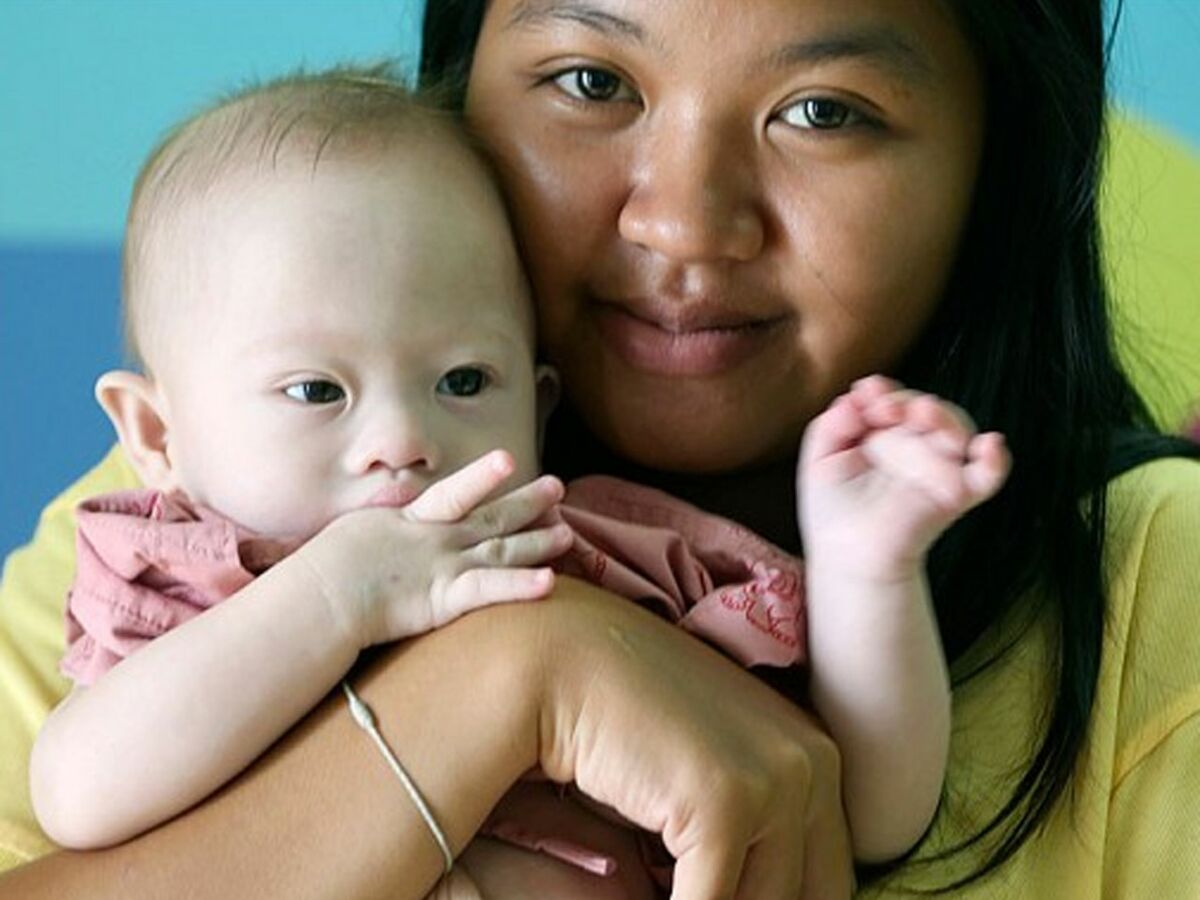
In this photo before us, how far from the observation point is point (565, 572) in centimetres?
122

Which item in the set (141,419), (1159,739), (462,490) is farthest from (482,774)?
(1159,739)

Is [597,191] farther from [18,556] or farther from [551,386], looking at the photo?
[18,556]

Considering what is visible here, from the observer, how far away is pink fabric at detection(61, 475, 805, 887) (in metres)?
1.14

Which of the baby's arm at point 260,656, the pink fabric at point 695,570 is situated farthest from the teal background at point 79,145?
the baby's arm at point 260,656

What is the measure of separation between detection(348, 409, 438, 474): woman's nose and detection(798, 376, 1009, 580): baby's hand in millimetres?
217

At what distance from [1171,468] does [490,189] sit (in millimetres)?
533

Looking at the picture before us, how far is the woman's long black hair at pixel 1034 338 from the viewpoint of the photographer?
1387 mm

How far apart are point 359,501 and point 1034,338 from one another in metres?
0.55

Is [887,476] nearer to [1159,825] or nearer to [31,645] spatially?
[1159,825]

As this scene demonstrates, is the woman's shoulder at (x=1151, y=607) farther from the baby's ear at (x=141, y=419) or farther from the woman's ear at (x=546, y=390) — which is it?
the baby's ear at (x=141, y=419)

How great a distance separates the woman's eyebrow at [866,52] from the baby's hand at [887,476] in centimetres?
26

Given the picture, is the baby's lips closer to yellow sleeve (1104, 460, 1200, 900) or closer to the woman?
the woman

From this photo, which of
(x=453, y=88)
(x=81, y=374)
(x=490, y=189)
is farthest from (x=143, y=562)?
(x=81, y=374)

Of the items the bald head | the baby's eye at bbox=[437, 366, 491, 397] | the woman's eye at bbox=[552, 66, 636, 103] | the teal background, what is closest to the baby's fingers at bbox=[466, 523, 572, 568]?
the baby's eye at bbox=[437, 366, 491, 397]
